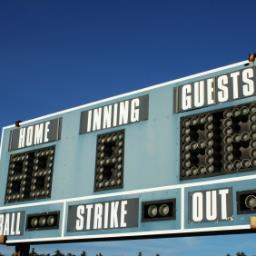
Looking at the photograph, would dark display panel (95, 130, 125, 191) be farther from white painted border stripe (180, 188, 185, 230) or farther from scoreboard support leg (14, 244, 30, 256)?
scoreboard support leg (14, 244, 30, 256)

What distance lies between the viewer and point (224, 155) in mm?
16656

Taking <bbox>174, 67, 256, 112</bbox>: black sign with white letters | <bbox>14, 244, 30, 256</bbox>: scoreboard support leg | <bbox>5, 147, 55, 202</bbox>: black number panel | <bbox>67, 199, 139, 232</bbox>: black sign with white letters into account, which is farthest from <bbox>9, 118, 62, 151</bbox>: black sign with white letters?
<bbox>174, 67, 256, 112</bbox>: black sign with white letters

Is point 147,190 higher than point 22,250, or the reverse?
point 147,190

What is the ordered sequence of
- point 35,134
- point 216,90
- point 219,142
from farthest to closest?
point 35,134, point 216,90, point 219,142

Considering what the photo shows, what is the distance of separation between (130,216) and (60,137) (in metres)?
5.18

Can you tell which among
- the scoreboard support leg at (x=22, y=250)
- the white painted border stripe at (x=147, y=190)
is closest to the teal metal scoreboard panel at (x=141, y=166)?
the white painted border stripe at (x=147, y=190)

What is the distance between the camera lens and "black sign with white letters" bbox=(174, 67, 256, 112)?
55.7ft

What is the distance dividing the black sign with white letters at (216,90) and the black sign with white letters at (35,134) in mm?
5969

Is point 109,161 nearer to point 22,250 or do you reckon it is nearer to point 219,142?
point 219,142

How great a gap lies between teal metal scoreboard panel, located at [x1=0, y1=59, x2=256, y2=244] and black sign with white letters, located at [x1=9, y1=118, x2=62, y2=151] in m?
0.05

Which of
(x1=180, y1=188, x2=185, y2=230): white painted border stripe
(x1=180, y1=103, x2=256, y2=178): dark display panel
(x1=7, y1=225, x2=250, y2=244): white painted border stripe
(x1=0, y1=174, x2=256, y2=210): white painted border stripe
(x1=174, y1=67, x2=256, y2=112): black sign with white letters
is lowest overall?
(x1=7, y1=225, x2=250, y2=244): white painted border stripe

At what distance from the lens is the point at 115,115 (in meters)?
20.6

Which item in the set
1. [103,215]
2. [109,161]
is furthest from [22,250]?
[109,161]

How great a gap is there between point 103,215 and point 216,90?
5.58 m
